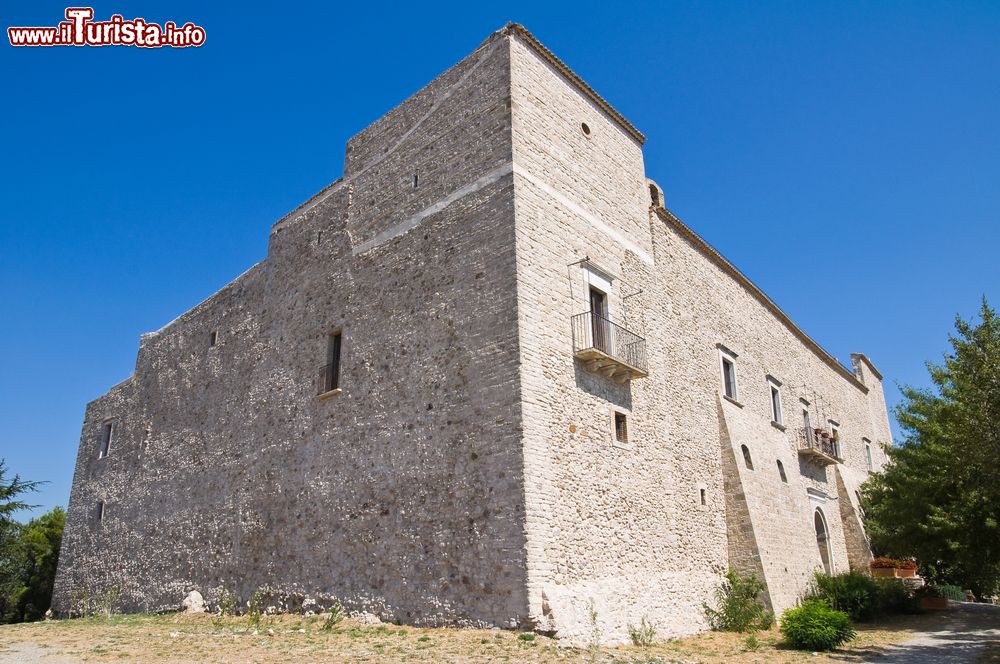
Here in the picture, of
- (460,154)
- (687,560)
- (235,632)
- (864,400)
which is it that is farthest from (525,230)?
(864,400)

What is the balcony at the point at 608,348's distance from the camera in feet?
43.2

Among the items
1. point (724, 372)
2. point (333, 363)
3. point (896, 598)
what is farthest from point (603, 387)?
point (896, 598)

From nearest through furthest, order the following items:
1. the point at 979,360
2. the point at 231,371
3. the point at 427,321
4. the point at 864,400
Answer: the point at 979,360
the point at 427,321
the point at 231,371
the point at 864,400

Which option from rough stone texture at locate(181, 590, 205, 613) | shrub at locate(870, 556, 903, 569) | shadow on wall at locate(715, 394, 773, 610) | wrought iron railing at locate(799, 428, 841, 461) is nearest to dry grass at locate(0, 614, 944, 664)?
shadow on wall at locate(715, 394, 773, 610)

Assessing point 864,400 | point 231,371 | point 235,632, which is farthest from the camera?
point 864,400

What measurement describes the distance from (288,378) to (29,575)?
20.0 m

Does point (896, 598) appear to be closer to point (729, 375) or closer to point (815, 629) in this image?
point (729, 375)

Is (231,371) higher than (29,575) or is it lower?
higher

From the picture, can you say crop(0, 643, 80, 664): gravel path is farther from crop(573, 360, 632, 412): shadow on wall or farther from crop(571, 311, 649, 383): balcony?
crop(571, 311, 649, 383): balcony

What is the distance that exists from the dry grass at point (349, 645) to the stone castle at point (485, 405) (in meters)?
0.57

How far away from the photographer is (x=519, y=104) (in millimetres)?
13922

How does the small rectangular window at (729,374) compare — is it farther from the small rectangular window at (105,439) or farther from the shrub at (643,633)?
the small rectangular window at (105,439)

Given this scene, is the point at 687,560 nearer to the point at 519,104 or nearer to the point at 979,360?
the point at 979,360

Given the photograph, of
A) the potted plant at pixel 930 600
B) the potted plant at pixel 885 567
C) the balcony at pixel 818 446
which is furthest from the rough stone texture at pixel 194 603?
the potted plant at pixel 885 567
